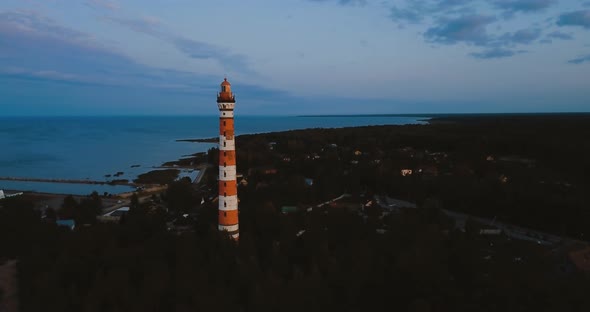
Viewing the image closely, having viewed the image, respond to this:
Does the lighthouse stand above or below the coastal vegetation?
above

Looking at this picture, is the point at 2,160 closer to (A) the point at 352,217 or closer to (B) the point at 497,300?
(A) the point at 352,217

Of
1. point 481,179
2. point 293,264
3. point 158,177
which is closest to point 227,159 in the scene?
point 293,264

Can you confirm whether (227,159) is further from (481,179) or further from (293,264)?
(481,179)

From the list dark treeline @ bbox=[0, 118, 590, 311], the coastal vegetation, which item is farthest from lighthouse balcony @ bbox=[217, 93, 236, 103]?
the coastal vegetation

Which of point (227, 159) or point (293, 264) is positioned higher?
point (227, 159)

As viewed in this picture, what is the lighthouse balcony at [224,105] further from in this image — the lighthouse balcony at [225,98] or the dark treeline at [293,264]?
the dark treeline at [293,264]

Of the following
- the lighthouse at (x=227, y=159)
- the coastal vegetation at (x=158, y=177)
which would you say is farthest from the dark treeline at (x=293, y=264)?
the coastal vegetation at (x=158, y=177)

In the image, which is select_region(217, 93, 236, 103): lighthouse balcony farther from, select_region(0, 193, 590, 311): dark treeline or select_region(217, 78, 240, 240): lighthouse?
select_region(0, 193, 590, 311): dark treeline

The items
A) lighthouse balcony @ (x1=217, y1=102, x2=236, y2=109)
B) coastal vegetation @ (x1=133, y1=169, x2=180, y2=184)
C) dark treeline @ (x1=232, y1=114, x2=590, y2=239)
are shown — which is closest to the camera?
lighthouse balcony @ (x1=217, y1=102, x2=236, y2=109)

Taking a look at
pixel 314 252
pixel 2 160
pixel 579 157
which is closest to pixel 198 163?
pixel 2 160
